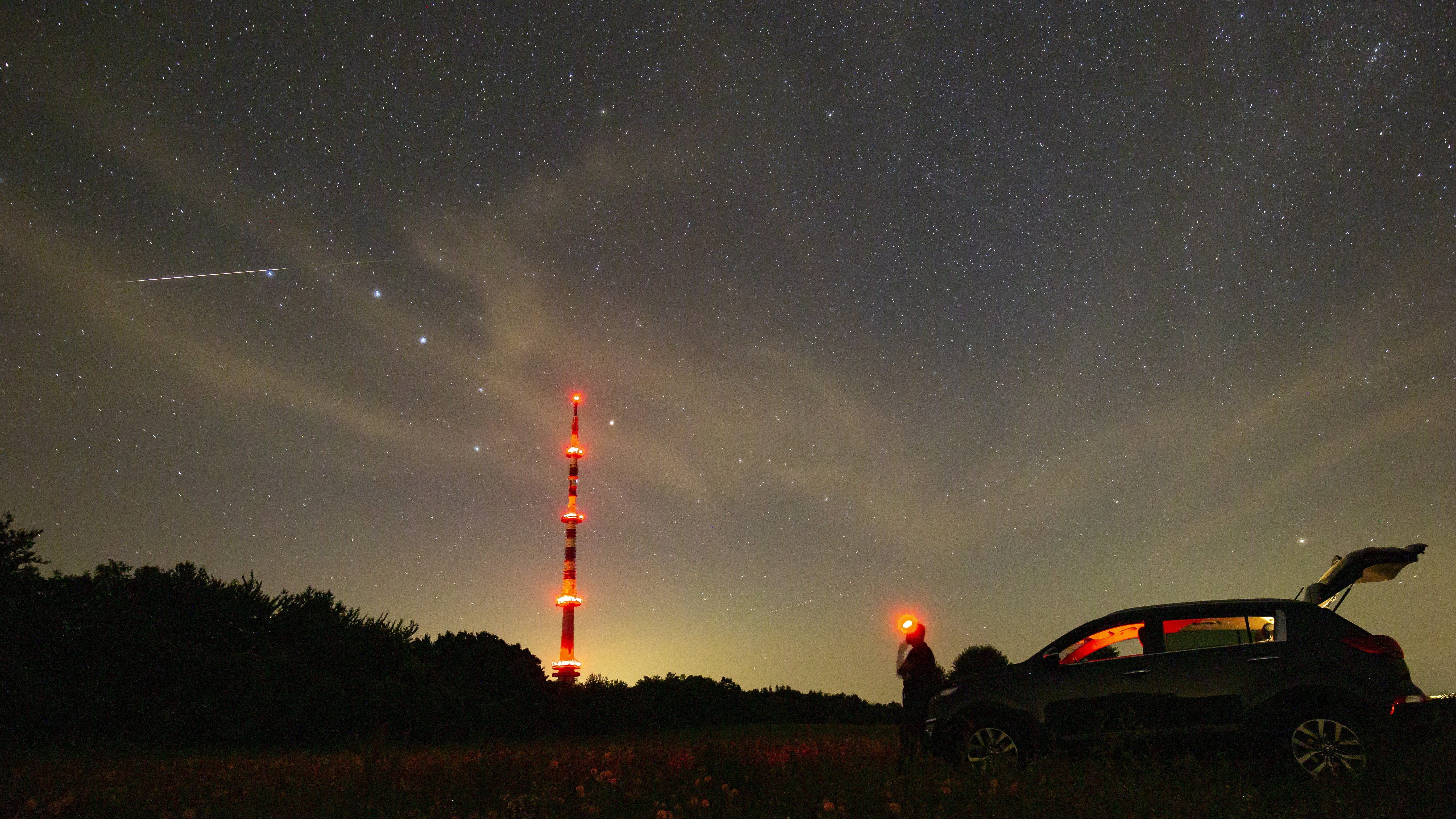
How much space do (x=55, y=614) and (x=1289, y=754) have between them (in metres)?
39.8

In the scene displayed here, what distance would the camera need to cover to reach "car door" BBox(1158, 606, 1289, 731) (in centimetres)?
841

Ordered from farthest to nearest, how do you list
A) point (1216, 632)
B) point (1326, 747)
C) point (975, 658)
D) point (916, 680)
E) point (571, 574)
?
point (571, 574) < point (975, 658) < point (916, 680) < point (1216, 632) < point (1326, 747)

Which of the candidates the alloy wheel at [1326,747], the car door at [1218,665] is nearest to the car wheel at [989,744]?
the car door at [1218,665]


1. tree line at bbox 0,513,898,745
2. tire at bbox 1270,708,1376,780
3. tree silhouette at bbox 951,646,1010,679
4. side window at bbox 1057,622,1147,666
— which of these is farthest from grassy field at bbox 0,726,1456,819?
tree silhouette at bbox 951,646,1010,679

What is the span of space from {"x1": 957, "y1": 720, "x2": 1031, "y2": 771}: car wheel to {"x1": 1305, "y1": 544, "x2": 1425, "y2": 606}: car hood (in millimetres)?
3724

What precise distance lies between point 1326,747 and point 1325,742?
0.04 m

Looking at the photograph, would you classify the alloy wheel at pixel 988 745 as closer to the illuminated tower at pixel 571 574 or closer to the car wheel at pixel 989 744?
the car wheel at pixel 989 744

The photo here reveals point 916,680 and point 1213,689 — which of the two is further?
point 916,680

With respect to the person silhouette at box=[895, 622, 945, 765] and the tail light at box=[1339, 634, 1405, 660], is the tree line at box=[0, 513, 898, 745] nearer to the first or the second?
the person silhouette at box=[895, 622, 945, 765]

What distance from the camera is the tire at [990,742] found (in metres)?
9.06

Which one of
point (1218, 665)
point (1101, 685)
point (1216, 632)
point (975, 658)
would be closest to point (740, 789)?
point (1101, 685)

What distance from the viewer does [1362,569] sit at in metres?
10.1

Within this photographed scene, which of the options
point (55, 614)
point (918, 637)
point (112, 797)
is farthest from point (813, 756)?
point (55, 614)

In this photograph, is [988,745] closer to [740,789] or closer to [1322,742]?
[1322,742]
